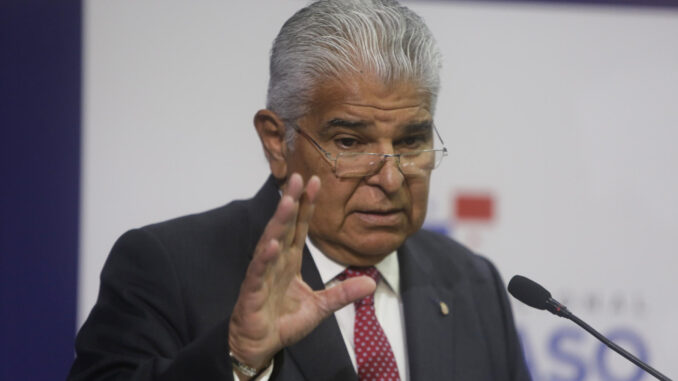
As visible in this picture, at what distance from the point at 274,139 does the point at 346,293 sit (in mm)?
683

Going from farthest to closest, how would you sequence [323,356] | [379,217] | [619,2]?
[619,2] < [379,217] < [323,356]

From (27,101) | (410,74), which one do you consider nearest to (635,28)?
(410,74)

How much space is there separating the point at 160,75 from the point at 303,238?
4.49ft

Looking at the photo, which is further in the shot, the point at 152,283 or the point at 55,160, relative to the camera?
the point at 55,160

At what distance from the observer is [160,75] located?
2.75m

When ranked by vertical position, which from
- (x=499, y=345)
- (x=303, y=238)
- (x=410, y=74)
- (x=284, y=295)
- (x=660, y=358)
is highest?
(x=410, y=74)

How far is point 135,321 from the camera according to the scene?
182 centimetres

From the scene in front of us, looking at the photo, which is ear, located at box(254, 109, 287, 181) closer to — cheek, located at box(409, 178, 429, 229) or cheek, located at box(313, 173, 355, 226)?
cheek, located at box(313, 173, 355, 226)

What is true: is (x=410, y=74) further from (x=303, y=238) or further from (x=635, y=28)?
(x=635, y=28)

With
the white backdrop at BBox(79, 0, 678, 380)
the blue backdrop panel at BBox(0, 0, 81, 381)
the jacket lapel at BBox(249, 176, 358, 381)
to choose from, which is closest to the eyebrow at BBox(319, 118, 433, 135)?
the jacket lapel at BBox(249, 176, 358, 381)

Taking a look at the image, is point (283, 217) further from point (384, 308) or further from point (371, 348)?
point (384, 308)

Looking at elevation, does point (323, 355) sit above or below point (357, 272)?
below

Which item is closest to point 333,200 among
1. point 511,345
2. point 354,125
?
point 354,125

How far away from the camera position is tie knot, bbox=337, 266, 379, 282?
212 centimetres
